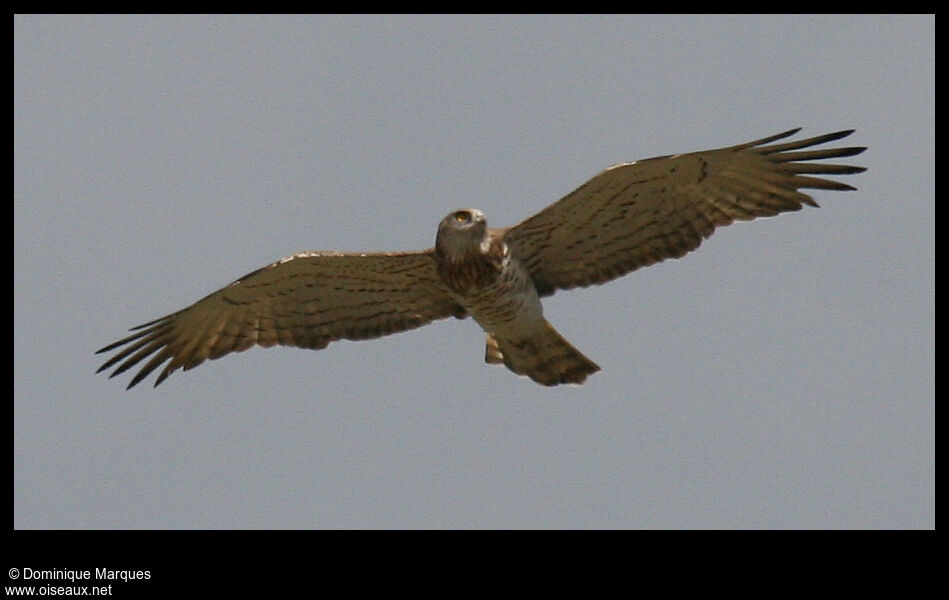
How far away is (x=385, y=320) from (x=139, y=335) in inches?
95.1

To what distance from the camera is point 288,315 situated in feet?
57.7

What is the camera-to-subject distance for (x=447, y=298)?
1739 centimetres

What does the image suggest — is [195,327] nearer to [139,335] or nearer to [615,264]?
[139,335]

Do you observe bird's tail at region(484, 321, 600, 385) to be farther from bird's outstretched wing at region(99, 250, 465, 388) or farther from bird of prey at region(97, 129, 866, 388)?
bird's outstretched wing at region(99, 250, 465, 388)

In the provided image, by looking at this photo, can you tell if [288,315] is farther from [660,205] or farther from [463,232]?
[660,205]

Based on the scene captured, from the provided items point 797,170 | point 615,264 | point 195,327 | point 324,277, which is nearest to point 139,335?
point 195,327

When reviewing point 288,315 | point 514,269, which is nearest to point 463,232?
point 514,269

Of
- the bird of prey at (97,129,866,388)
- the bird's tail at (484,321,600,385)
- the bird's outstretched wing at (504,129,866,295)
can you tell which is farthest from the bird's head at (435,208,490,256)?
the bird's tail at (484,321,600,385)

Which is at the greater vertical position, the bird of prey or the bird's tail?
the bird of prey

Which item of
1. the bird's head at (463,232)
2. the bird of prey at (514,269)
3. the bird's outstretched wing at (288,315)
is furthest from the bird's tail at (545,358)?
the bird's head at (463,232)

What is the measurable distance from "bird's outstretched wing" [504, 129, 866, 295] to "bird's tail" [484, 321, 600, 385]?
60 cm

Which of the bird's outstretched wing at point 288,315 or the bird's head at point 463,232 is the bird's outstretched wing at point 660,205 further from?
the bird's outstretched wing at point 288,315

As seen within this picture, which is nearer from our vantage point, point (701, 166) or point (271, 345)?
point (701, 166)

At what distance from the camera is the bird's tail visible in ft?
56.5
